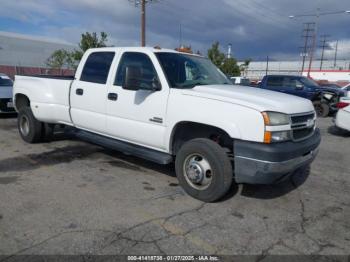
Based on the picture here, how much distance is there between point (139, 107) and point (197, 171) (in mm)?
1278

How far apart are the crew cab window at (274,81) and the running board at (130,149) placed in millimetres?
10598

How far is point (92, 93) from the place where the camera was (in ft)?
17.6

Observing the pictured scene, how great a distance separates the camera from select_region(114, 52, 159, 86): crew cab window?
15.2ft

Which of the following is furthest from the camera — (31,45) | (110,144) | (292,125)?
(31,45)

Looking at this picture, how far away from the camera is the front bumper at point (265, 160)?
11.6 ft

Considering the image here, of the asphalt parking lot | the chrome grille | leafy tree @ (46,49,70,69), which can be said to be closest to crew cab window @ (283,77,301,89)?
the asphalt parking lot

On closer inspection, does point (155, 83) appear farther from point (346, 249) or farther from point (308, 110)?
point (346, 249)

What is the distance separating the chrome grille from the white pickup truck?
12 millimetres

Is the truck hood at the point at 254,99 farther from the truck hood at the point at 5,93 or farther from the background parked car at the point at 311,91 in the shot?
the background parked car at the point at 311,91

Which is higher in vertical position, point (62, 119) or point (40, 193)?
point (62, 119)

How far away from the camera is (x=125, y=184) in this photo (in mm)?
4637

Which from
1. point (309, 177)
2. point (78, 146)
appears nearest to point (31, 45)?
point (78, 146)

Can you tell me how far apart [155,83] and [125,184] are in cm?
148

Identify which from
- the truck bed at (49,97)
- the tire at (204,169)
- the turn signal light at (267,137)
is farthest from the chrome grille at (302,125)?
the truck bed at (49,97)
